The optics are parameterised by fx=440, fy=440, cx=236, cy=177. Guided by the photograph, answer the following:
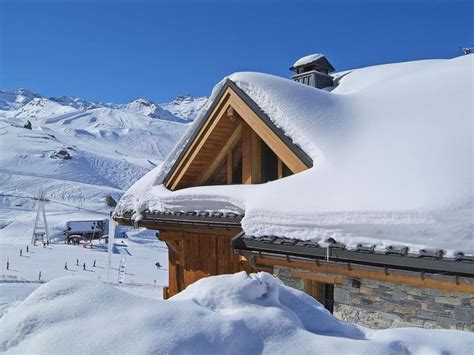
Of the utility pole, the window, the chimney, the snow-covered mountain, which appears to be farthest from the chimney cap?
the snow-covered mountain

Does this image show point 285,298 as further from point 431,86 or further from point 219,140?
point 431,86

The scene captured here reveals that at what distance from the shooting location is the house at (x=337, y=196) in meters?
4.05

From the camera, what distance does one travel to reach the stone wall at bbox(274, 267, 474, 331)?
411 cm

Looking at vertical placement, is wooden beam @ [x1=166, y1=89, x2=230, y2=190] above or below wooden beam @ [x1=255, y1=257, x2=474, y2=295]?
above

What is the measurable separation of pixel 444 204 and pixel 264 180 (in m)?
3.49

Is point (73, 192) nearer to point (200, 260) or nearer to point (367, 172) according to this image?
point (200, 260)

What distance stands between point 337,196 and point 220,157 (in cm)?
348

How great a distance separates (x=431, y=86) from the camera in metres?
7.06

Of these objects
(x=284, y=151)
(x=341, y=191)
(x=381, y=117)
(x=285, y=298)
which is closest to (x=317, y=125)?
(x=284, y=151)

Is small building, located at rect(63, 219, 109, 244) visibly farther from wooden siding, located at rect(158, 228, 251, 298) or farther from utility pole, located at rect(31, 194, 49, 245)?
wooden siding, located at rect(158, 228, 251, 298)

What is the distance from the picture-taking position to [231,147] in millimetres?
7699

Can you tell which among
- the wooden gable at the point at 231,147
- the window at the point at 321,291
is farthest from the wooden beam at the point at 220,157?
the window at the point at 321,291

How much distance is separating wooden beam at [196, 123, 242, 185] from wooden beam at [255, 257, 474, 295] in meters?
2.77

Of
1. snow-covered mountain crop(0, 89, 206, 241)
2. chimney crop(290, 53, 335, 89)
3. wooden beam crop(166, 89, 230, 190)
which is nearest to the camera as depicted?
wooden beam crop(166, 89, 230, 190)
